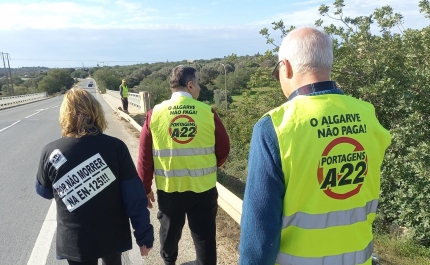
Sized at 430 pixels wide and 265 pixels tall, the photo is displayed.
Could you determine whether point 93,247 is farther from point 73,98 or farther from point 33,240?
point 33,240

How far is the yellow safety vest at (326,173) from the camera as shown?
1.55 meters

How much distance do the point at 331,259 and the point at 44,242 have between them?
13.1ft

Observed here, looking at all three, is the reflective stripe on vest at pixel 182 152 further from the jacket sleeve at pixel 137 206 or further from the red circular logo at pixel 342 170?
the red circular logo at pixel 342 170

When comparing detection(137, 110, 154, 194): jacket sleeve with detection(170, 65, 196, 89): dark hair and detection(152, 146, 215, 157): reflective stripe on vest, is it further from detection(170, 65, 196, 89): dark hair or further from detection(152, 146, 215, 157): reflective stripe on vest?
detection(170, 65, 196, 89): dark hair

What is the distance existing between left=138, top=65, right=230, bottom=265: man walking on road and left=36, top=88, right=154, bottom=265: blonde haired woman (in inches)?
26.4

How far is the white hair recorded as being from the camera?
163 cm

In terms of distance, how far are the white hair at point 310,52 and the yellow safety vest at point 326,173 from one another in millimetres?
141

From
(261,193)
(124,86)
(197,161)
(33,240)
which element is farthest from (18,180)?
(124,86)

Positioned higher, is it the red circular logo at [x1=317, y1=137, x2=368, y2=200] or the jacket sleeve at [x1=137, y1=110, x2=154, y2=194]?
the red circular logo at [x1=317, y1=137, x2=368, y2=200]

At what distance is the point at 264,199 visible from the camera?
5.11 ft

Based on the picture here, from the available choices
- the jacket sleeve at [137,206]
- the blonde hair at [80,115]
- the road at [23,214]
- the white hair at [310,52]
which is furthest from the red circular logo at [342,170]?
the road at [23,214]

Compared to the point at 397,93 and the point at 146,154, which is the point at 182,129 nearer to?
the point at 146,154

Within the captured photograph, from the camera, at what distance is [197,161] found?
3.27 metres

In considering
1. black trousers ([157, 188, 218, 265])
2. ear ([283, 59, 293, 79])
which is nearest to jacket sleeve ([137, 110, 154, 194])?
black trousers ([157, 188, 218, 265])
